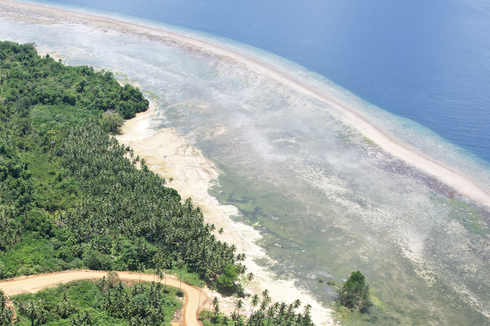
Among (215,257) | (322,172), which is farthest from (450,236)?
(215,257)

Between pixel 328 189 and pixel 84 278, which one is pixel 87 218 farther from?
pixel 328 189

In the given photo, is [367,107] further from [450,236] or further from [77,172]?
[77,172]

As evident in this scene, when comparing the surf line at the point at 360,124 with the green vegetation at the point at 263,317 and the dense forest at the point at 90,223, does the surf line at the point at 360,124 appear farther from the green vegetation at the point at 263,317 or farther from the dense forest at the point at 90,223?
the dense forest at the point at 90,223

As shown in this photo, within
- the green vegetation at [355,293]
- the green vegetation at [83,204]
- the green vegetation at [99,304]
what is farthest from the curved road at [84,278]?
the green vegetation at [355,293]

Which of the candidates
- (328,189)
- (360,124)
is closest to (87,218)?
(328,189)

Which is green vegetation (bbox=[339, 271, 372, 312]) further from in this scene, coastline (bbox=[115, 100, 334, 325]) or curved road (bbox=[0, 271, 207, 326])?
curved road (bbox=[0, 271, 207, 326])
